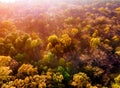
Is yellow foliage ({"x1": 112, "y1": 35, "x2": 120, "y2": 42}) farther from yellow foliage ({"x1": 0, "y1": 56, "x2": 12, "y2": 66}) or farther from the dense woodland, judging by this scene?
yellow foliage ({"x1": 0, "y1": 56, "x2": 12, "y2": 66})

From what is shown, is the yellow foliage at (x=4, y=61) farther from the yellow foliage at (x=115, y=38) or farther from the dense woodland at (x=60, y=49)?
the yellow foliage at (x=115, y=38)

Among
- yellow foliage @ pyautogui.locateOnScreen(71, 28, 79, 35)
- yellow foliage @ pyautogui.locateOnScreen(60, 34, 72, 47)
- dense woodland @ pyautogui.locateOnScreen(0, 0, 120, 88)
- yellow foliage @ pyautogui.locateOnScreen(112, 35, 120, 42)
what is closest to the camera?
dense woodland @ pyautogui.locateOnScreen(0, 0, 120, 88)

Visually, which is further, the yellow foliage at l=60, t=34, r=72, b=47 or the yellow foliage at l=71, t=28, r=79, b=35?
the yellow foliage at l=71, t=28, r=79, b=35

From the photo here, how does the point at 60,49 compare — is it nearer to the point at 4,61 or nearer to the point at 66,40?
the point at 66,40

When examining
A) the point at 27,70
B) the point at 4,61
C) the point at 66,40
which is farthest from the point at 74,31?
the point at 4,61

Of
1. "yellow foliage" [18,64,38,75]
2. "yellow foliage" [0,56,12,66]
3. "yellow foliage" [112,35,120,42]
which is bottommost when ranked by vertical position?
"yellow foliage" [18,64,38,75]

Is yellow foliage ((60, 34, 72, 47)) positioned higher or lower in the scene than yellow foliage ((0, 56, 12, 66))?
higher

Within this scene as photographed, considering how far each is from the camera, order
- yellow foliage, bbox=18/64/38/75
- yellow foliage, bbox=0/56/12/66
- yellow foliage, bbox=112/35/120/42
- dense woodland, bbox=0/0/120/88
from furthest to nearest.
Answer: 1. yellow foliage, bbox=112/35/120/42
2. yellow foliage, bbox=0/56/12/66
3. dense woodland, bbox=0/0/120/88
4. yellow foliage, bbox=18/64/38/75

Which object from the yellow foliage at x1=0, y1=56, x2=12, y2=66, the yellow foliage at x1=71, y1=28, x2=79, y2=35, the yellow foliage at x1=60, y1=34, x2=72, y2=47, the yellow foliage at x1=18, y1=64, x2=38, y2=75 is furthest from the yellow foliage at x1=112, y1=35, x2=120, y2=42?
the yellow foliage at x1=0, y1=56, x2=12, y2=66

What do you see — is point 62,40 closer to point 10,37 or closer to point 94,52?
point 94,52

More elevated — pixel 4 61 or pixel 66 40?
pixel 66 40
